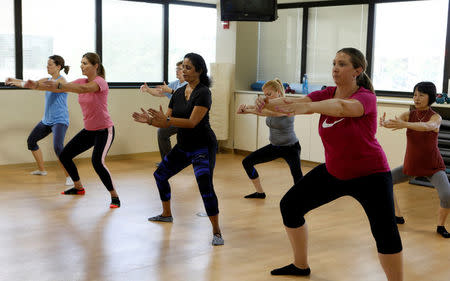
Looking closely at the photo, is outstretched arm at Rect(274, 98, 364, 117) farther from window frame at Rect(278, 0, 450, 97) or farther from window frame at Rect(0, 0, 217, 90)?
window frame at Rect(0, 0, 217, 90)

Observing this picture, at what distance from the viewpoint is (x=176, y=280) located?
10.7ft

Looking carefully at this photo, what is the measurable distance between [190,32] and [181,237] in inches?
193

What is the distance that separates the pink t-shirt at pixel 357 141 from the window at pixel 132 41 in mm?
5343

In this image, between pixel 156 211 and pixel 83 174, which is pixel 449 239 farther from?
pixel 83 174

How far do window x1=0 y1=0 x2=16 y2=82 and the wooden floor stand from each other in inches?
55.9

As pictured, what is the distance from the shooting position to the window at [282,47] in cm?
817

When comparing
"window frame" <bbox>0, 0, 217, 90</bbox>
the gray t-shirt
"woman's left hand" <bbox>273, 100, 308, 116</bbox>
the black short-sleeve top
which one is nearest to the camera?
"woman's left hand" <bbox>273, 100, 308, 116</bbox>

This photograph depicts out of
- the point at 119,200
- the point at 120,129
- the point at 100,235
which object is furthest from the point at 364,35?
the point at 100,235

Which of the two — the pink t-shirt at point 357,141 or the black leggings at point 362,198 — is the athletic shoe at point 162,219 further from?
the pink t-shirt at point 357,141

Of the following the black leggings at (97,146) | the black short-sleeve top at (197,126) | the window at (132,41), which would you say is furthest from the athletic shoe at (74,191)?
the window at (132,41)

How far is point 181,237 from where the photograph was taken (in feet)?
13.7

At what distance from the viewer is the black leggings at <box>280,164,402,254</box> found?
9.21ft

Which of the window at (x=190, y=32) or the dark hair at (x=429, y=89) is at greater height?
the window at (x=190, y=32)

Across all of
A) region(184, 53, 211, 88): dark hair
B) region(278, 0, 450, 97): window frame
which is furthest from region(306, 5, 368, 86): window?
region(184, 53, 211, 88): dark hair
